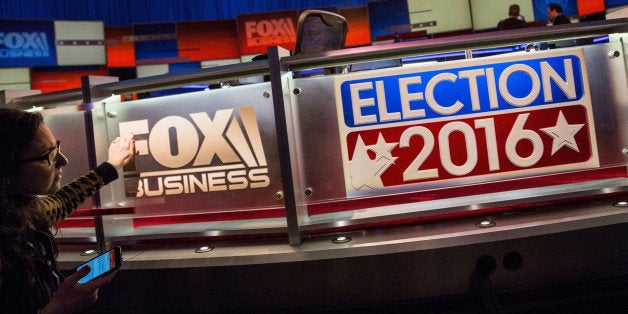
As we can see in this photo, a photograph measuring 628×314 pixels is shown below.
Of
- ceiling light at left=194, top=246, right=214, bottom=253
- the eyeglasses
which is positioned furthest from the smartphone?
ceiling light at left=194, top=246, right=214, bottom=253

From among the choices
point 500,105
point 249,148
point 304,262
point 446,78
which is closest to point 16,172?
point 249,148

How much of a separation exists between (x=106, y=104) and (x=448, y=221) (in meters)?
1.61

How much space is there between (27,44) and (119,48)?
1.52 metres

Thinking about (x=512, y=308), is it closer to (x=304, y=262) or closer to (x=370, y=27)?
(x=304, y=262)

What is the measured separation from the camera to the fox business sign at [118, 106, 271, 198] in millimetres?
1803

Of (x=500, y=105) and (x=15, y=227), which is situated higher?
(x=500, y=105)

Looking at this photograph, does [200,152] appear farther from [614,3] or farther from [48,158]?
[614,3]

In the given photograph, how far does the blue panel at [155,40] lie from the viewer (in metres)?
8.50

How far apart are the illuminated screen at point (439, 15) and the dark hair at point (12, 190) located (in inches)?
292

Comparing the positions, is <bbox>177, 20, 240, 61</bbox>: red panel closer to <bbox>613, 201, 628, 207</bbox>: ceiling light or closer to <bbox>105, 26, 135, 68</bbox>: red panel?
<bbox>105, 26, 135, 68</bbox>: red panel

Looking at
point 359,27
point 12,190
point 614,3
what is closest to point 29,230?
point 12,190

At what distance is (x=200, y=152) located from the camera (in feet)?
6.02

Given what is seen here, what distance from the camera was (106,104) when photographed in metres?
1.96

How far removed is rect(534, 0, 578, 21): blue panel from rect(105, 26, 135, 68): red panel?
24.3 feet
